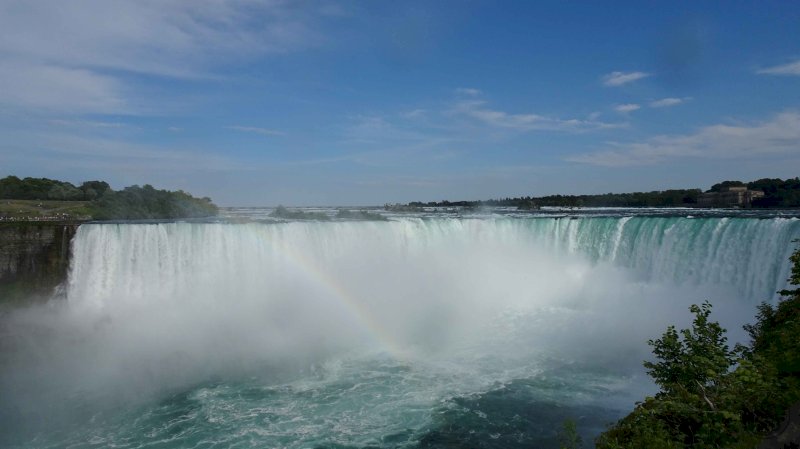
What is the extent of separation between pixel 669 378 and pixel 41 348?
18705 millimetres

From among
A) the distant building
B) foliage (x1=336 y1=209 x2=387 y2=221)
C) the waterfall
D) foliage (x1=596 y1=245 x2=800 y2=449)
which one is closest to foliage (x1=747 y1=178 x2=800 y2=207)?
the distant building

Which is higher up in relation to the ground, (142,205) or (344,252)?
(142,205)

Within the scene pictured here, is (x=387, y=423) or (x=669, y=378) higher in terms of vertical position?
(x=669, y=378)

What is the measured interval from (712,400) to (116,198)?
1381 inches

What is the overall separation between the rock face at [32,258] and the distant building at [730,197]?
41.3m

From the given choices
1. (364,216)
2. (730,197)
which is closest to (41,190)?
(364,216)

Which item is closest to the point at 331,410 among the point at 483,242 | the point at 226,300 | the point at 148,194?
the point at 226,300

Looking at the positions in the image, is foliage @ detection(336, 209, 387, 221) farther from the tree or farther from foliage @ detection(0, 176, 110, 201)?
foliage @ detection(0, 176, 110, 201)

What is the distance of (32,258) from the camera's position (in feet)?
64.5

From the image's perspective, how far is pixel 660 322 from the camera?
17344mm

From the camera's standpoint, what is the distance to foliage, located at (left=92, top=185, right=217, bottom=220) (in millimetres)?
32375

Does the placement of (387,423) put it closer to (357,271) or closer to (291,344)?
(291,344)

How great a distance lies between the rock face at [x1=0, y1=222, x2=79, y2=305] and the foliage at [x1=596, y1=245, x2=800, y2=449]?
786 inches

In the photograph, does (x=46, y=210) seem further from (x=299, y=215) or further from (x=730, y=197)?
(x=730, y=197)
